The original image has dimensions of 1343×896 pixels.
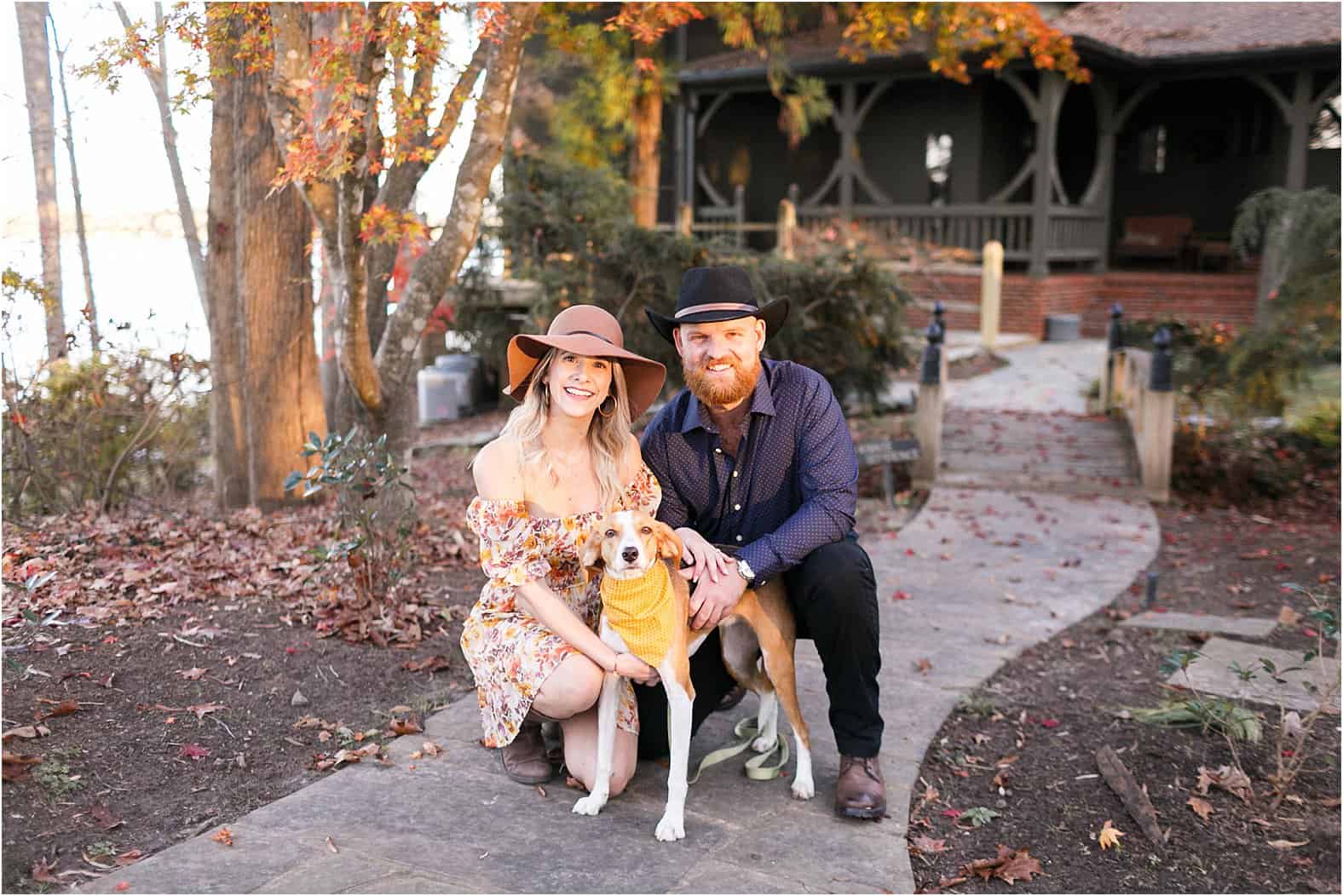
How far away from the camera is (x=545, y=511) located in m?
3.74

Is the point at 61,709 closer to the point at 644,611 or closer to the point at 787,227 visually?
the point at 644,611

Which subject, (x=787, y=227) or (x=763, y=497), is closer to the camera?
(x=763, y=497)

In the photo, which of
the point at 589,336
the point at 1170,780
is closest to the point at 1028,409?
the point at 1170,780

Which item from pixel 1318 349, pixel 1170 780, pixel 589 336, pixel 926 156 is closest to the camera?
pixel 589 336

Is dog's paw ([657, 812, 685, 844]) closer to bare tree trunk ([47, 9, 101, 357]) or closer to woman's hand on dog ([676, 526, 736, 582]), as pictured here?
woman's hand on dog ([676, 526, 736, 582])

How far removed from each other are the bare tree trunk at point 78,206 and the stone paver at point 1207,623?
6.11 metres

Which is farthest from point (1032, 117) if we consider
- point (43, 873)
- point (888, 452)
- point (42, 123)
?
point (43, 873)

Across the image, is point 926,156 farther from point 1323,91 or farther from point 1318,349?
point 1318,349

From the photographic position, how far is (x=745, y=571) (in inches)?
146

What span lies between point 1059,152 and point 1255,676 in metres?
20.2

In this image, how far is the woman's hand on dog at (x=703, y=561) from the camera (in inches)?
143

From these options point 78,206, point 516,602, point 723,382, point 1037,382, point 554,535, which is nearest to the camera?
point 554,535

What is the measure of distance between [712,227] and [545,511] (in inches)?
653

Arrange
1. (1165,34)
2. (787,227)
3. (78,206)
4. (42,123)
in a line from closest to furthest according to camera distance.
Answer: (42,123)
(78,206)
(787,227)
(1165,34)
